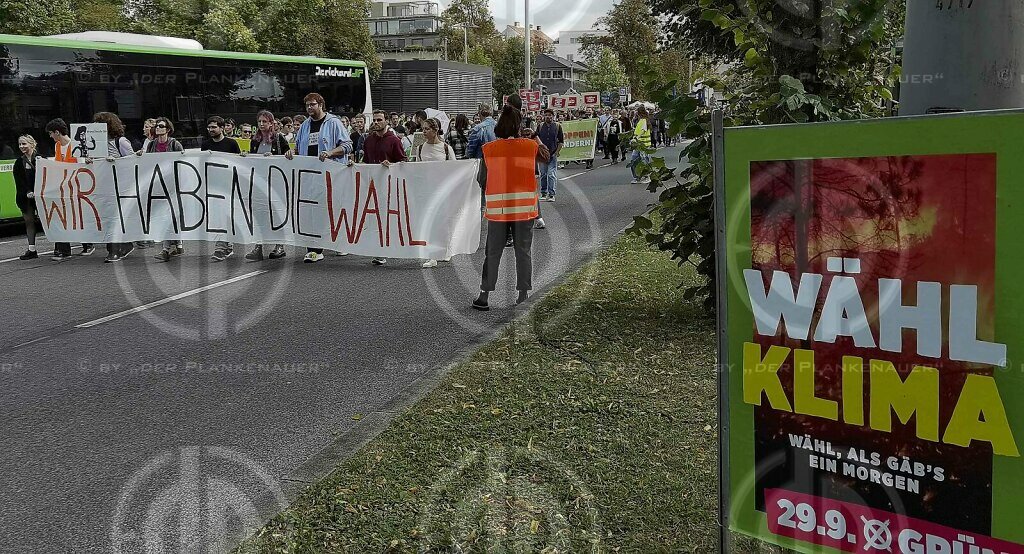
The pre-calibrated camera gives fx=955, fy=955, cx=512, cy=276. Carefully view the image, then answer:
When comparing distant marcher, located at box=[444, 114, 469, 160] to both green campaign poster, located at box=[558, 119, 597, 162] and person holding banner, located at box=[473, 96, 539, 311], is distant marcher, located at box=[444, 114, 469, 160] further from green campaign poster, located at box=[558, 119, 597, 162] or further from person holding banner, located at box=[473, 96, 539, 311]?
green campaign poster, located at box=[558, 119, 597, 162]

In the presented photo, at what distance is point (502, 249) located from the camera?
884 centimetres

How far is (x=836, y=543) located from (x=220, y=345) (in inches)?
236

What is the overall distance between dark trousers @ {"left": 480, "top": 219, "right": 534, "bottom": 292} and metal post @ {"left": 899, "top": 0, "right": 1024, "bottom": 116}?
5.58 metres

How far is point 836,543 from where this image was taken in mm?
2781

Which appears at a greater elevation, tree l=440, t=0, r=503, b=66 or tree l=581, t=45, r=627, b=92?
tree l=440, t=0, r=503, b=66

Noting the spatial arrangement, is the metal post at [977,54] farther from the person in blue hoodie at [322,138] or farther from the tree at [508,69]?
the tree at [508,69]

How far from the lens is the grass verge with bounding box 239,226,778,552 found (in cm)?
390

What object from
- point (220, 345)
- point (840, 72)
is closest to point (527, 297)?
point (220, 345)

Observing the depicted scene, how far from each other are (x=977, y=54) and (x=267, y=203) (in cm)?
1002

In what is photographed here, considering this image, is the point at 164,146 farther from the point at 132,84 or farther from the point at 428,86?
the point at 428,86

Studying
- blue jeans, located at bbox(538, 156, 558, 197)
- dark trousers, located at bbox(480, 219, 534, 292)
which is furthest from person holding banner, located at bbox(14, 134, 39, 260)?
blue jeans, located at bbox(538, 156, 558, 197)

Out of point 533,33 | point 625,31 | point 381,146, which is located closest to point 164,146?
point 381,146

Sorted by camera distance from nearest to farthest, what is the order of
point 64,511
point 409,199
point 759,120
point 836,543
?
point 836,543
point 64,511
point 759,120
point 409,199

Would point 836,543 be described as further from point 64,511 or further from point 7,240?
point 7,240
